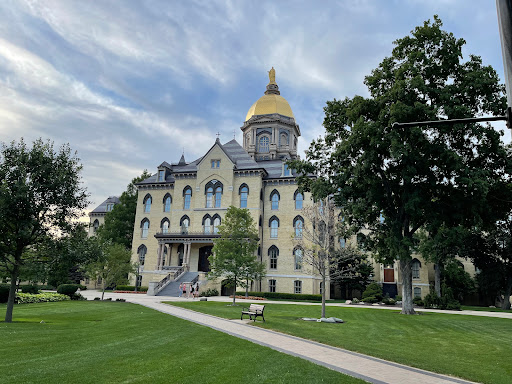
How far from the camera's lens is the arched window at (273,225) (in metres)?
47.8

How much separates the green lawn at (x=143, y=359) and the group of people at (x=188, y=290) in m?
24.2

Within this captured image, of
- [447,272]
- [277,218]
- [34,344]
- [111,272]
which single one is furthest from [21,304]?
[447,272]

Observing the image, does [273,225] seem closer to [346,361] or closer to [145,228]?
[145,228]

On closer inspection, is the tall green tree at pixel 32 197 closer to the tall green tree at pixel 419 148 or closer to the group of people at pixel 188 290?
the tall green tree at pixel 419 148

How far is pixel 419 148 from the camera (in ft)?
80.9

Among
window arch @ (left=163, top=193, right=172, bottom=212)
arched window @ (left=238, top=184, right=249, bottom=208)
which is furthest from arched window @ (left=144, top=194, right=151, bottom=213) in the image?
arched window @ (left=238, top=184, right=249, bottom=208)

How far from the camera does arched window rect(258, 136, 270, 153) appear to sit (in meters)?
61.0

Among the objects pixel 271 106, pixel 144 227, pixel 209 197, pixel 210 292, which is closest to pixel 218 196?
pixel 209 197

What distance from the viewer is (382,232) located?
28562mm

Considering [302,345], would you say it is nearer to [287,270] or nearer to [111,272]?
[111,272]

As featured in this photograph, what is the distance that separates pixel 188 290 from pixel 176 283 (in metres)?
4.44

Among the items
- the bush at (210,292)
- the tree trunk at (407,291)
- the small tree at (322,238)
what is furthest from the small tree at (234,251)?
the tree trunk at (407,291)

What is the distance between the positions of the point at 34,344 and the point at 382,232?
23152 millimetres

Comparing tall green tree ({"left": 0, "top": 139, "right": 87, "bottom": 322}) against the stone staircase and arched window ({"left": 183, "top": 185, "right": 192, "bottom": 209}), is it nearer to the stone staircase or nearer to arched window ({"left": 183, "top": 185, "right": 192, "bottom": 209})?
the stone staircase
